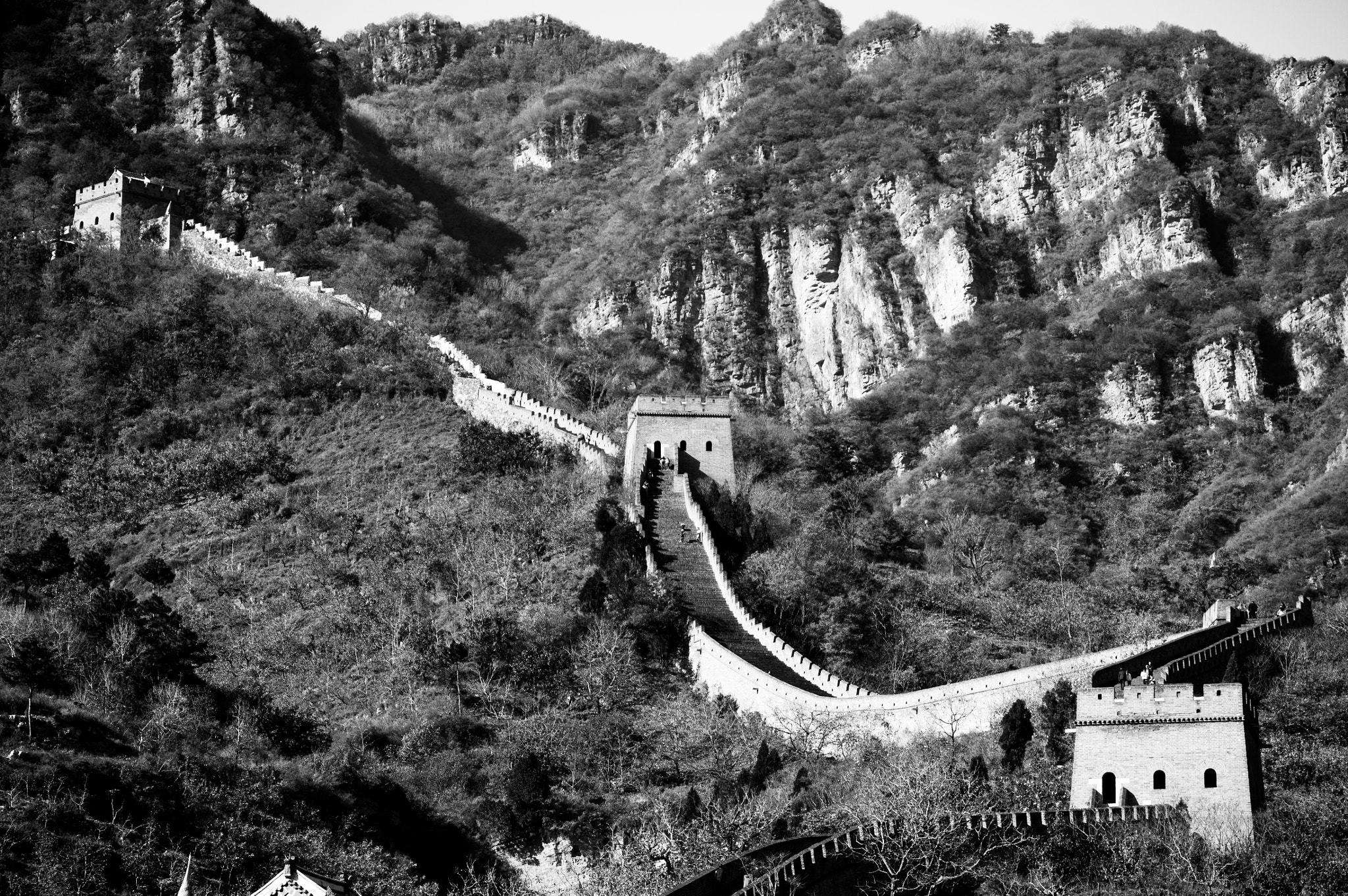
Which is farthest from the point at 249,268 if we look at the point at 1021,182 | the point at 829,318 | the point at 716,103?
the point at 716,103

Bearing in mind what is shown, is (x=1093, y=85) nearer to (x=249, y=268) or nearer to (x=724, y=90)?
(x=724, y=90)

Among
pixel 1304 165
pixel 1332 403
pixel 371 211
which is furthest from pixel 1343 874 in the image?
pixel 371 211

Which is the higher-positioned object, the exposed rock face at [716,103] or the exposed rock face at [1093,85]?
the exposed rock face at [716,103]

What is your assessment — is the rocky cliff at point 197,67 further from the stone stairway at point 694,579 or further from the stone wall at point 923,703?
the stone wall at point 923,703

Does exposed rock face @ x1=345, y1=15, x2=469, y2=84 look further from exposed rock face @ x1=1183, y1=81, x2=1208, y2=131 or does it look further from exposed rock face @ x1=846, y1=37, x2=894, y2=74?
exposed rock face @ x1=1183, y1=81, x2=1208, y2=131

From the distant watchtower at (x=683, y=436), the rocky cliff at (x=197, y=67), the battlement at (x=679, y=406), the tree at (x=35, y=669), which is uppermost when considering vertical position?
the rocky cliff at (x=197, y=67)

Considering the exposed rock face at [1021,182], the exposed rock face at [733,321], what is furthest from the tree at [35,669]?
the exposed rock face at [1021,182]

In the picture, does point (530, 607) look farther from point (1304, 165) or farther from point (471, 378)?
point (1304, 165)

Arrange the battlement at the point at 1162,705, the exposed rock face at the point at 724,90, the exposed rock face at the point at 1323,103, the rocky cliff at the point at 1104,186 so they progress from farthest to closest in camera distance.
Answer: the exposed rock face at the point at 724,90 → the exposed rock face at the point at 1323,103 → the rocky cliff at the point at 1104,186 → the battlement at the point at 1162,705


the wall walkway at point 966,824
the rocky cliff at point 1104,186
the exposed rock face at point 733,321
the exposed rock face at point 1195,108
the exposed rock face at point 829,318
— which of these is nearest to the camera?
the wall walkway at point 966,824
